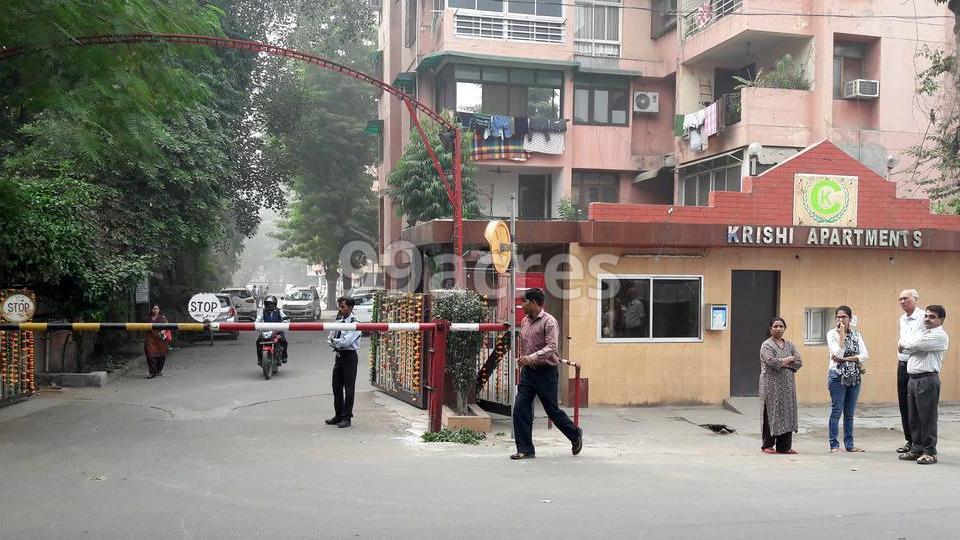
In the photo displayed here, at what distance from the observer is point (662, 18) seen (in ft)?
85.1

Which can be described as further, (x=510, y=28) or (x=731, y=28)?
(x=510, y=28)

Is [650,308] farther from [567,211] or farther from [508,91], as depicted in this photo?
[508,91]

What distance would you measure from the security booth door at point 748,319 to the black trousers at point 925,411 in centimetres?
521

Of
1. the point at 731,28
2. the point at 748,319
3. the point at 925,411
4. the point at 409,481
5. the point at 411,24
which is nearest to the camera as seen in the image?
the point at 409,481

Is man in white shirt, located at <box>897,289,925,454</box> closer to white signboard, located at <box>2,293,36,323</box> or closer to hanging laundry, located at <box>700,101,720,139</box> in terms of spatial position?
white signboard, located at <box>2,293,36,323</box>

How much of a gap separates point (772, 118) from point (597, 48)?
697 centimetres

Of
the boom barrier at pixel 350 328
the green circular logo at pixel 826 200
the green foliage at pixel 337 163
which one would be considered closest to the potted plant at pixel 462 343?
the boom barrier at pixel 350 328

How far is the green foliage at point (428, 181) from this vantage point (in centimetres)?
2405

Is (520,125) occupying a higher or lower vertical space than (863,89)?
lower

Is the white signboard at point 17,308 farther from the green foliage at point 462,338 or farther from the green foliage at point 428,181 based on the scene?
the green foliage at point 428,181

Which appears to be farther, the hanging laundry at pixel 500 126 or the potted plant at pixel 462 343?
the hanging laundry at pixel 500 126

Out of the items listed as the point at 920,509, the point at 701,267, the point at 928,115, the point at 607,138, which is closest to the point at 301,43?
the point at 607,138

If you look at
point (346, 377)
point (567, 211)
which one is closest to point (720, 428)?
point (346, 377)

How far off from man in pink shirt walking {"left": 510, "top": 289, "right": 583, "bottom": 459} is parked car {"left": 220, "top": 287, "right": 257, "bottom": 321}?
2523 centimetres
